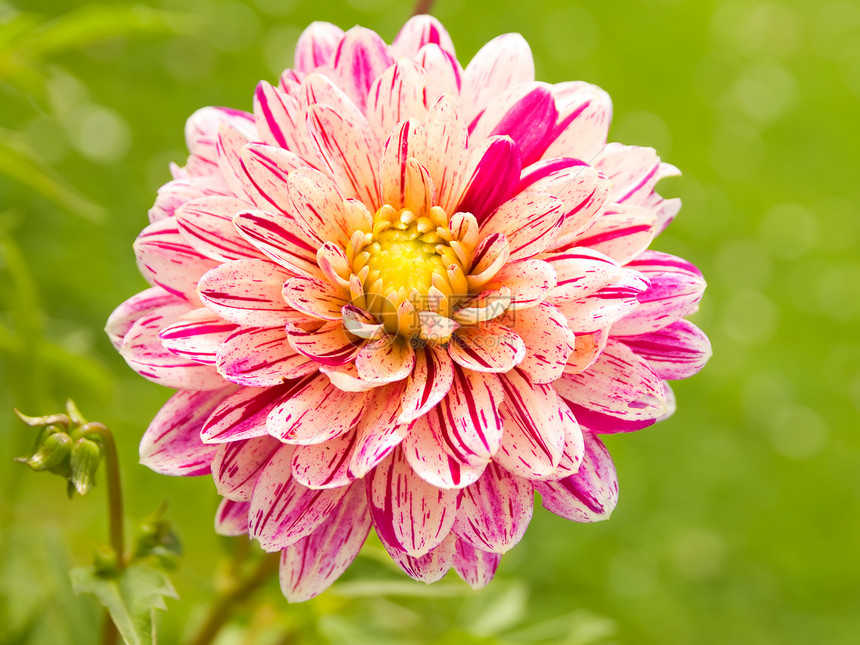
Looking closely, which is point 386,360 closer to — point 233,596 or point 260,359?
point 260,359

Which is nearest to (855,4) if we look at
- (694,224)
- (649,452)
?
(694,224)

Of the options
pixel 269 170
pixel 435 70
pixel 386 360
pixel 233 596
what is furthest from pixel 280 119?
pixel 233 596

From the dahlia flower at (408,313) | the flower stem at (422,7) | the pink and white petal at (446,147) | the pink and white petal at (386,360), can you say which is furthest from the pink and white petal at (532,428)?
the flower stem at (422,7)

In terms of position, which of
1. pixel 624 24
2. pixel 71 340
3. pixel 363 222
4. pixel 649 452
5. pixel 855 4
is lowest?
pixel 649 452

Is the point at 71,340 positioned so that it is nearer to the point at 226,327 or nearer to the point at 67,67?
the point at 226,327

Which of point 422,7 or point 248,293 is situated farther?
point 422,7

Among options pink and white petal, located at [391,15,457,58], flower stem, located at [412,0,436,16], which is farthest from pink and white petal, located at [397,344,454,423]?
flower stem, located at [412,0,436,16]

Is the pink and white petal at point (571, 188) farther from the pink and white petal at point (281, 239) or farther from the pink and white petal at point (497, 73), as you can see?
the pink and white petal at point (281, 239)
